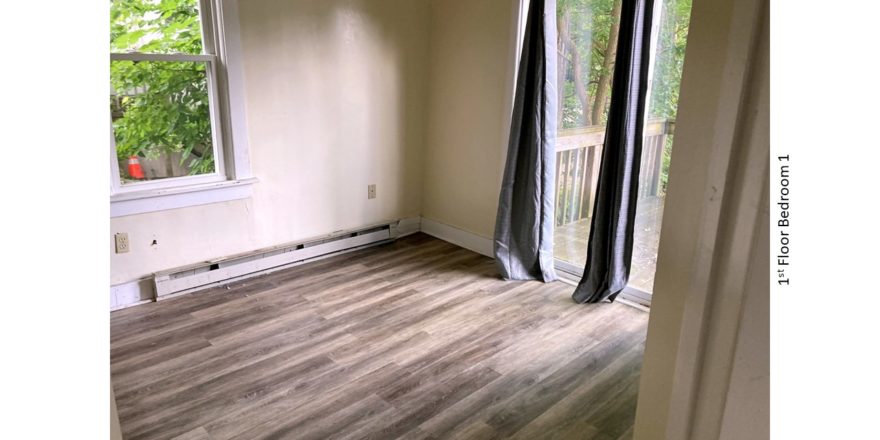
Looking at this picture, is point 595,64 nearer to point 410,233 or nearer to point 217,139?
point 410,233

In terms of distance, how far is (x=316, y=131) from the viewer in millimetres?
3664

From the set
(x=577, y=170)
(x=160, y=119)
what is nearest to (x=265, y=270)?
(x=160, y=119)

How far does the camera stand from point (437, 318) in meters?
3.02

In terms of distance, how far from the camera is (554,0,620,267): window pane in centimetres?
320

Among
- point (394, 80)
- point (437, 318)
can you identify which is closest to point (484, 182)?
point (394, 80)

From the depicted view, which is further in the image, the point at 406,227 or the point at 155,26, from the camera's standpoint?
the point at 406,227

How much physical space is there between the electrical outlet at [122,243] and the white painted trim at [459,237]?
214 centimetres

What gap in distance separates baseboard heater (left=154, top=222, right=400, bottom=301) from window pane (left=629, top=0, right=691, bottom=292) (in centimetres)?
187

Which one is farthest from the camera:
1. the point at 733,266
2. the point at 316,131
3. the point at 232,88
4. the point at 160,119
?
the point at 316,131

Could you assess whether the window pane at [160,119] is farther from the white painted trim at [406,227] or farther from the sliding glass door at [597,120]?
the sliding glass door at [597,120]

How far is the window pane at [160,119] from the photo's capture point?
9.58 ft

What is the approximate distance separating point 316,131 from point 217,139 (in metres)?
0.63
